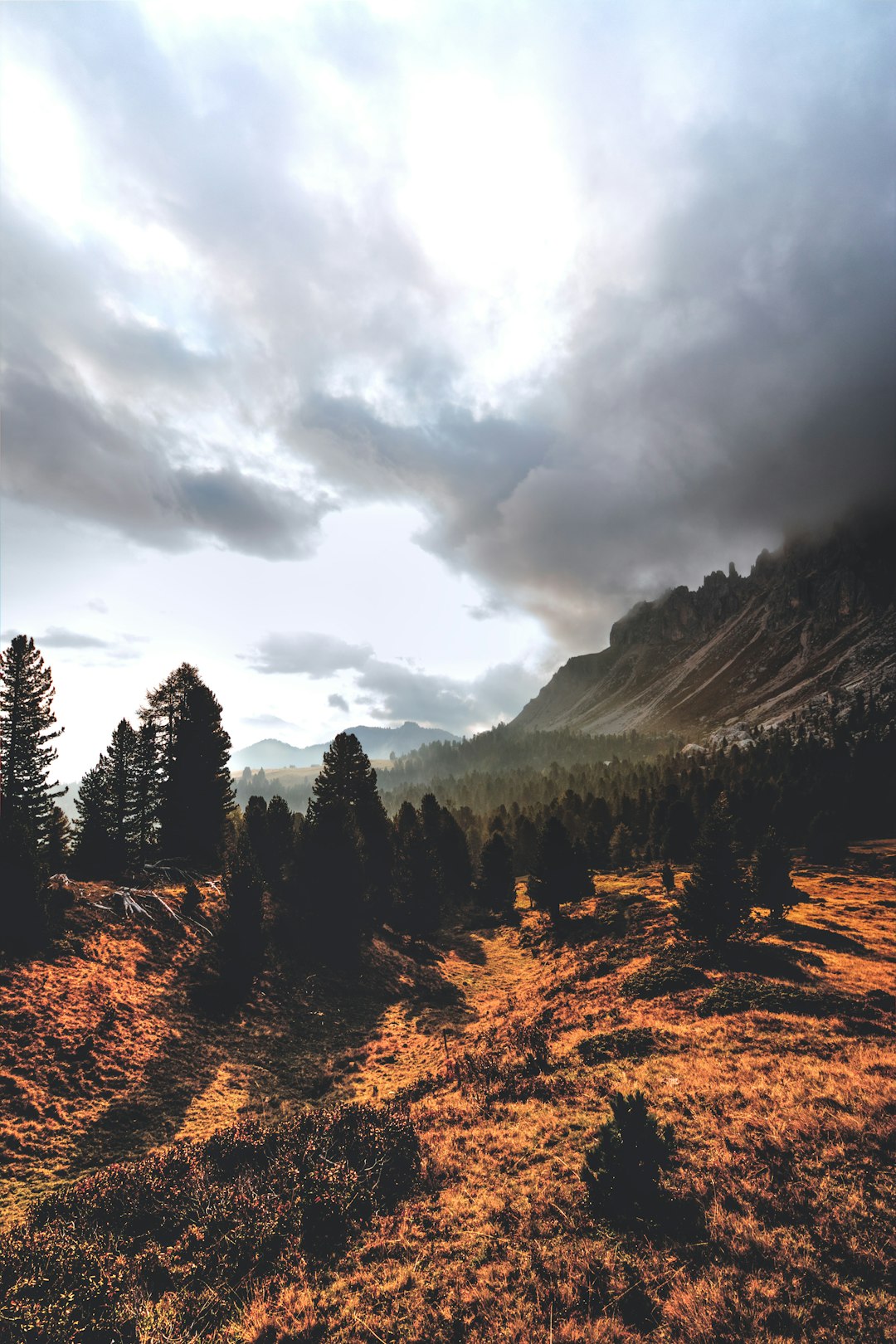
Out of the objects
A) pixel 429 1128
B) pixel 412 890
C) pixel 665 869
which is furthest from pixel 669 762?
pixel 429 1128

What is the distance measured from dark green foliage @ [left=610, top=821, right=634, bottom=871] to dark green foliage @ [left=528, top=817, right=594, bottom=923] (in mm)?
27709

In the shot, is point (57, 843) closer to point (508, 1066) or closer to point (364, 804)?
point (364, 804)

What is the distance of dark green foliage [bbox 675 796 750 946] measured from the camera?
29.1 m

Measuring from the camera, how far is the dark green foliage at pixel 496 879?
183 feet

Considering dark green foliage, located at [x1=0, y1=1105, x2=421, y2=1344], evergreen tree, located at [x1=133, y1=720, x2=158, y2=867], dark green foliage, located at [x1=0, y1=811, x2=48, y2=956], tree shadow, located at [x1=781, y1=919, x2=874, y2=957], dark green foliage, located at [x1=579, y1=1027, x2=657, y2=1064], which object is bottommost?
tree shadow, located at [x1=781, y1=919, x2=874, y2=957]

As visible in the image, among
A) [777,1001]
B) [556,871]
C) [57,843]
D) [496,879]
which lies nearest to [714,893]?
[777,1001]

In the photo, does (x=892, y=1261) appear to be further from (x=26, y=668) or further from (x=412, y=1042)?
(x=26, y=668)

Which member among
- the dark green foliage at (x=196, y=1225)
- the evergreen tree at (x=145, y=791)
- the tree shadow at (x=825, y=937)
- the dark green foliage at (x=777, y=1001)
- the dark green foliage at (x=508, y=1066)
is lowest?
the tree shadow at (x=825, y=937)

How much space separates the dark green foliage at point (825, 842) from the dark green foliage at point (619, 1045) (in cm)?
5673

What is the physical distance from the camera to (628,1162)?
37.1 feet

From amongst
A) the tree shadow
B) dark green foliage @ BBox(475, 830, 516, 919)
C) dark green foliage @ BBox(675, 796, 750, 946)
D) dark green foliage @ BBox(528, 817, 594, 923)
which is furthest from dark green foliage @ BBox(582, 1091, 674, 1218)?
dark green foliage @ BBox(475, 830, 516, 919)

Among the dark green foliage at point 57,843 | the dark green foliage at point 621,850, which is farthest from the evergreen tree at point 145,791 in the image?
the dark green foliage at point 621,850

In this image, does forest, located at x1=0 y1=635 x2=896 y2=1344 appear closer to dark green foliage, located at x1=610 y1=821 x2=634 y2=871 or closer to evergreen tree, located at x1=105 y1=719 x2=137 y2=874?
evergreen tree, located at x1=105 y1=719 x2=137 y2=874

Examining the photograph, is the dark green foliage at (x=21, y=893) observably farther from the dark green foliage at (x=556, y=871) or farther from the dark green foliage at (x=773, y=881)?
the dark green foliage at (x=773, y=881)
